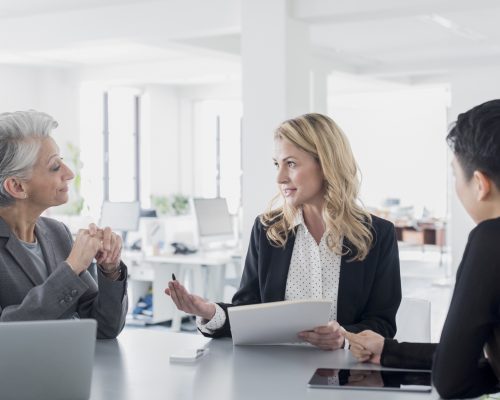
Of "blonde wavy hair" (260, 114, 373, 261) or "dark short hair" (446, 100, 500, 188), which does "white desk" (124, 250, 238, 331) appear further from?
"dark short hair" (446, 100, 500, 188)

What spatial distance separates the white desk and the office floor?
0.66ft

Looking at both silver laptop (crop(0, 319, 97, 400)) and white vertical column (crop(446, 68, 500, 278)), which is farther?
white vertical column (crop(446, 68, 500, 278))

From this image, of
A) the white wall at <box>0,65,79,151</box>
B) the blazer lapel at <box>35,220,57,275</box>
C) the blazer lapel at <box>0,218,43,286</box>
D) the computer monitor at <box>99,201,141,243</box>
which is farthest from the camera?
the white wall at <box>0,65,79,151</box>

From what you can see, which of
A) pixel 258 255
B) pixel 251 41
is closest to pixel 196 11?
pixel 251 41

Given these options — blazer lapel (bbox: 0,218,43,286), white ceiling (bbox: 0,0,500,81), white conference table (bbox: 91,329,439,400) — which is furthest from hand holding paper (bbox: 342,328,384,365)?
white ceiling (bbox: 0,0,500,81)

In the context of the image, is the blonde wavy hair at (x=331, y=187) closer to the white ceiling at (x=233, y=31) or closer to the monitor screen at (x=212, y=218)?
the white ceiling at (x=233, y=31)

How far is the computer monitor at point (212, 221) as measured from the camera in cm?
830

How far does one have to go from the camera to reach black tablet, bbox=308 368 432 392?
1.92 m

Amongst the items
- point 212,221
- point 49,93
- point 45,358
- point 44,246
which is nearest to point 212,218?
point 212,221

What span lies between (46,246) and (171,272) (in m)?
5.51

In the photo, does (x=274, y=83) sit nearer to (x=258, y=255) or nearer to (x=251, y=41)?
(x=251, y=41)

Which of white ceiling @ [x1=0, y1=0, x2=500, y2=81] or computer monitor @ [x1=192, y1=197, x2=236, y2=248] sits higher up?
white ceiling @ [x1=0, y1=0, x2=500, y2=81]

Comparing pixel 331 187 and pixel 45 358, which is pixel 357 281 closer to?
pixel 331 187

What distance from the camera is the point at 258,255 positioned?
111 inches
